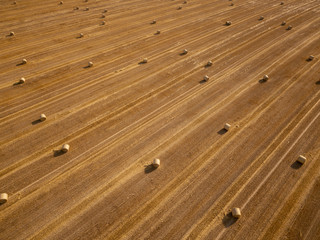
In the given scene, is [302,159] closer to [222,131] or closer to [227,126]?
[227,126]

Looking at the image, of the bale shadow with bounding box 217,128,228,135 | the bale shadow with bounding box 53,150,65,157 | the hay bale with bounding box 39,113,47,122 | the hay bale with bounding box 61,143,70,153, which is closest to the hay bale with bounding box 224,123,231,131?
the bale shadow with bounding box 217,128,228,135

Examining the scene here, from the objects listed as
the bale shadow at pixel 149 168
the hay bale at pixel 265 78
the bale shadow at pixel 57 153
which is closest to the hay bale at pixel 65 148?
the bale shadow at pixel 57 153

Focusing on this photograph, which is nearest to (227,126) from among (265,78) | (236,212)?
(236,212)

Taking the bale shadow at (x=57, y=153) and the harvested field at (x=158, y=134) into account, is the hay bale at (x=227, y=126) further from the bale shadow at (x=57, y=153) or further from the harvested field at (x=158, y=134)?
the bale shadow at (x=57, y=153)

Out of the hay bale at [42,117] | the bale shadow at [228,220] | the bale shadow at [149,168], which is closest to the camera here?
the bale shadow at [228,220]

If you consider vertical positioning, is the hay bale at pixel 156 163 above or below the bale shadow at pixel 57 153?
above

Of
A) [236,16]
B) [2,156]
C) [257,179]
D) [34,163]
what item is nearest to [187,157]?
[257,179]

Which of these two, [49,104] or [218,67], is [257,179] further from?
[49,104]
